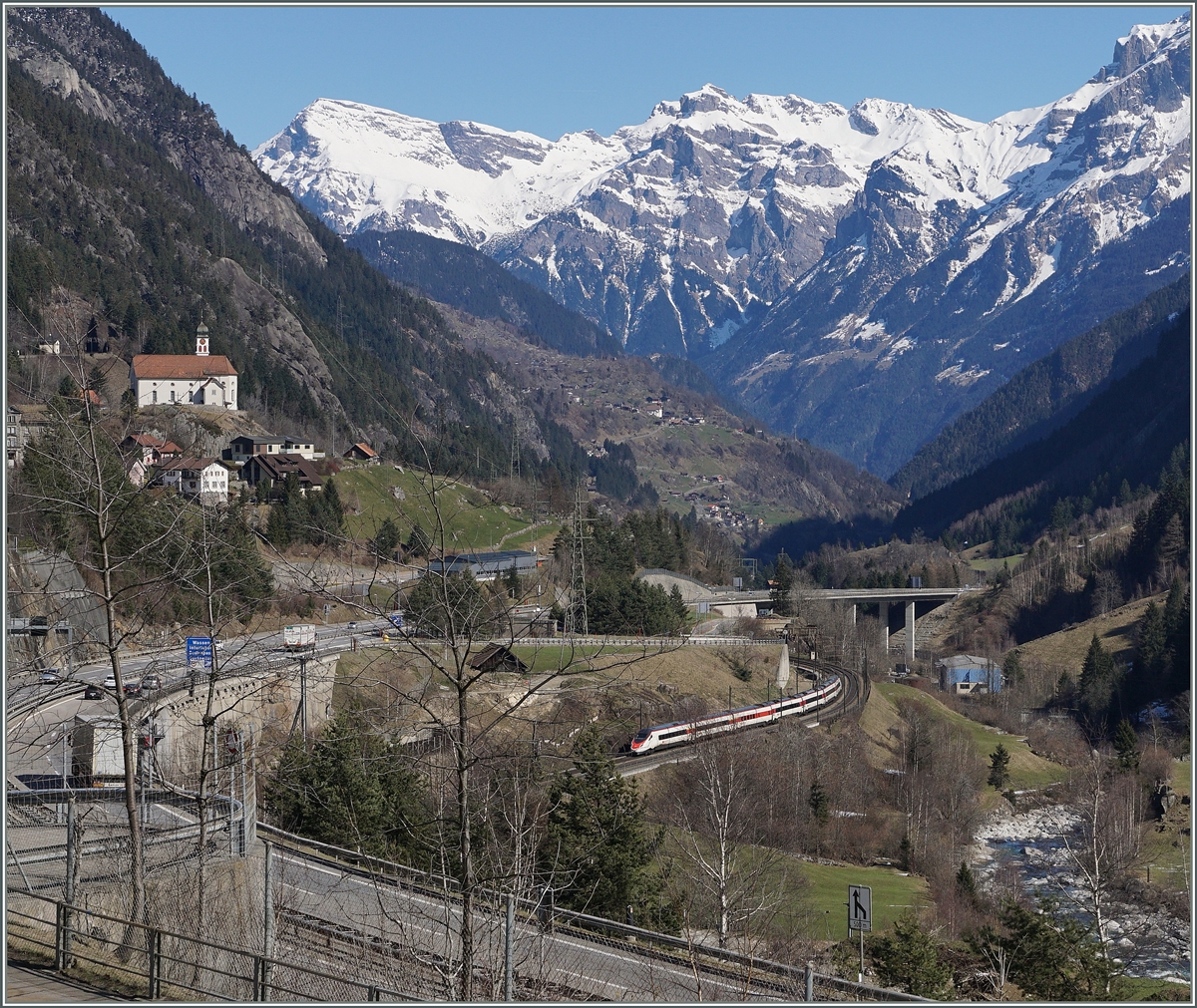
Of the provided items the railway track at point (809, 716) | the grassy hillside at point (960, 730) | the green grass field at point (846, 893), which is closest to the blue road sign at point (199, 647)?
the green grass field at point (846, 893)

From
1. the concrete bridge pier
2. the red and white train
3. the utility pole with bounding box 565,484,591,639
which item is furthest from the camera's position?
the concrete bridge pier

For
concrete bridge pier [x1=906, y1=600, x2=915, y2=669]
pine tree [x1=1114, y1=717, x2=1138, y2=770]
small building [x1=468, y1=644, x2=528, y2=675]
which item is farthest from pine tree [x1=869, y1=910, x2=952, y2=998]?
concrete bridge pier [x1=906, y1=600, x2=915, y2=669]

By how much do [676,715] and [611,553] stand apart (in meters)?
41.9

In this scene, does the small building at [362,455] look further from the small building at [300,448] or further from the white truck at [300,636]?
the white truck at [300,636]

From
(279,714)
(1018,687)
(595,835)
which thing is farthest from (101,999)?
(1018,687)

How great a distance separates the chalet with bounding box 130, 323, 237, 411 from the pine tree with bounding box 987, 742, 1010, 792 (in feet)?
306

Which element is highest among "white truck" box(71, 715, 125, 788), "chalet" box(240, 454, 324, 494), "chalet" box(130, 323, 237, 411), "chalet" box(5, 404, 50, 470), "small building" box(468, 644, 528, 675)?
"chalet" box(130, 323, 237, 411)

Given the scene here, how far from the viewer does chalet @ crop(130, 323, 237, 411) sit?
477ft

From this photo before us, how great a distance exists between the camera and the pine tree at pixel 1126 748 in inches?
3546

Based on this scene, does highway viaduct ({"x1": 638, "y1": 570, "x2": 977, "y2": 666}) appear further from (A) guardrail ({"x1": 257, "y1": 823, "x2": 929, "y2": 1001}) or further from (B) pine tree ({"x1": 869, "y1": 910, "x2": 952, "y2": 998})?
(A) guardrail ({"x1": 257, "y1": 823, "x2": 929, "y2": 1001})

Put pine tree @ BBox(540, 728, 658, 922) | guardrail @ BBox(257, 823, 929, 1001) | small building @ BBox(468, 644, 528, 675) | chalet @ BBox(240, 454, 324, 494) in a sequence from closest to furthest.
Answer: small building @ BBox(468, 644, 528, 675)
guardrail @ BBox(257, 823, 929, 1001)
pine tree @ BBox(540, 728, 658, 922)
chalet @ BBox(240, 454, 324, 494)

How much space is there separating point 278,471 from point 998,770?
70.8 metres

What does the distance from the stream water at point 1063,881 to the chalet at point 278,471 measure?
71.0 m

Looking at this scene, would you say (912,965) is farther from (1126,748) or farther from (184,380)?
(184,380)
